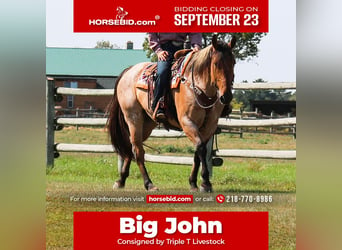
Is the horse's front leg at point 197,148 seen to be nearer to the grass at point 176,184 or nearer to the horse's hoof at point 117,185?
the grass at point 176,184

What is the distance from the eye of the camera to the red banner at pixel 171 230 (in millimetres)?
5129

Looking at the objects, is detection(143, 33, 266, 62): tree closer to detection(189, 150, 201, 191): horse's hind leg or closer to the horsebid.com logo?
the horsebid.com logo

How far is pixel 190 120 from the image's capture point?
5.58 meters

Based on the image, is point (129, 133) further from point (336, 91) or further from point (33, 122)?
point (336, 91)

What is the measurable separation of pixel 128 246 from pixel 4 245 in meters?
0.85

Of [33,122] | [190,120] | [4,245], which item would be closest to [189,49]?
[190,120]

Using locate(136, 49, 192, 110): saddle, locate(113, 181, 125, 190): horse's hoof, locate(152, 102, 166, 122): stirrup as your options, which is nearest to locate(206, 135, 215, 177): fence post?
locate(152, 102, 166, 122): stirrup

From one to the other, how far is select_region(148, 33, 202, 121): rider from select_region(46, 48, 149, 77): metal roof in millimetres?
141

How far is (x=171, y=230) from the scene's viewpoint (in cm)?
517

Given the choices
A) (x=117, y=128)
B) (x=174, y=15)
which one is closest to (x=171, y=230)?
(x=117, y=128)

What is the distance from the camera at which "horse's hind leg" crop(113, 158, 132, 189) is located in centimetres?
558

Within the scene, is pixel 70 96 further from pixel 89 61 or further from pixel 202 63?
pixel 202 63

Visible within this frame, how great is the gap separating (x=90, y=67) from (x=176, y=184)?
1102mm

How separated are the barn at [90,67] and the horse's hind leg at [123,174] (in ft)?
1.78
